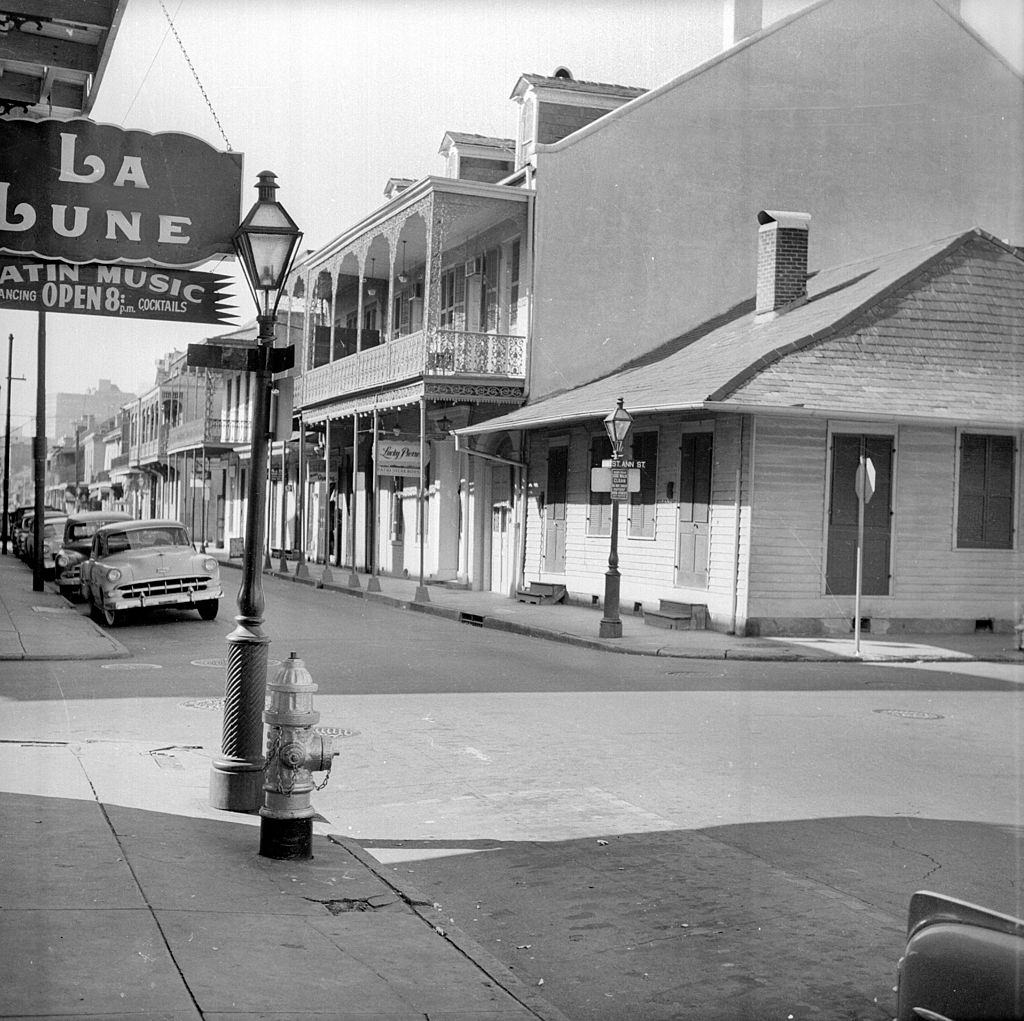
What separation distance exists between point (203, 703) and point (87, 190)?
5.87 meters

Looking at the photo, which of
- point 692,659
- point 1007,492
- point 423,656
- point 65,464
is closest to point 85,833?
point 423,656

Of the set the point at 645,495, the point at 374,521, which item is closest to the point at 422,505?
the point at 645,495

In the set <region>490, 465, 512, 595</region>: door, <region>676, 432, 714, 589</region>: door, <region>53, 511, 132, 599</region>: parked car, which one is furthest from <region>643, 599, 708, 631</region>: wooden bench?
<region>53, 511, 132, 599</region>: parked car

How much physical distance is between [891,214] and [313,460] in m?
20.7

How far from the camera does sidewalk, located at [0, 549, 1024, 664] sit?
16.8 metres

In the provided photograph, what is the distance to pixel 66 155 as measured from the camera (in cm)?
742

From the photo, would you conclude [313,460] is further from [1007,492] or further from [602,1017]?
[602,1017]

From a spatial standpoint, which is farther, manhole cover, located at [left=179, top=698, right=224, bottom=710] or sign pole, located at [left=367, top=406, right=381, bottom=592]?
sign pole, located at [left=367, top=406, right=381, bottom=592]

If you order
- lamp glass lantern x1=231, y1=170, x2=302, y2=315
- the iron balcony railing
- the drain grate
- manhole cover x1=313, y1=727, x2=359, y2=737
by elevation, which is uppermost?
the iron balcony railing

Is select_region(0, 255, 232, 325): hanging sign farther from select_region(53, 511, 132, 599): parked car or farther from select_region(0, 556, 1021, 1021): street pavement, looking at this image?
select_region(53, 511, 132, 599): parked car

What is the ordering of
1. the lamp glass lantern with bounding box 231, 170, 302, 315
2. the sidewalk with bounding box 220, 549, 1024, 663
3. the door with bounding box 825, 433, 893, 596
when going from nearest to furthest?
the lamp glass lantern with bounding box 231, 170, 302, 315 → the sidewalk with bounding box 220, 549, 1024, 663 → the door with bounding box 825, 433, 893, 596

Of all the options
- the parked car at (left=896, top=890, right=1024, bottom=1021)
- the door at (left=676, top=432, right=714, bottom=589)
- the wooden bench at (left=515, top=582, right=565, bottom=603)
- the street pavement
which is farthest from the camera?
the wooden bench at (left=515, top=582, right=565, bottom=603)

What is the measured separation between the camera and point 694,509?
2072cm

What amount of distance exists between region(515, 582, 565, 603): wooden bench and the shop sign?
3.94 metres
